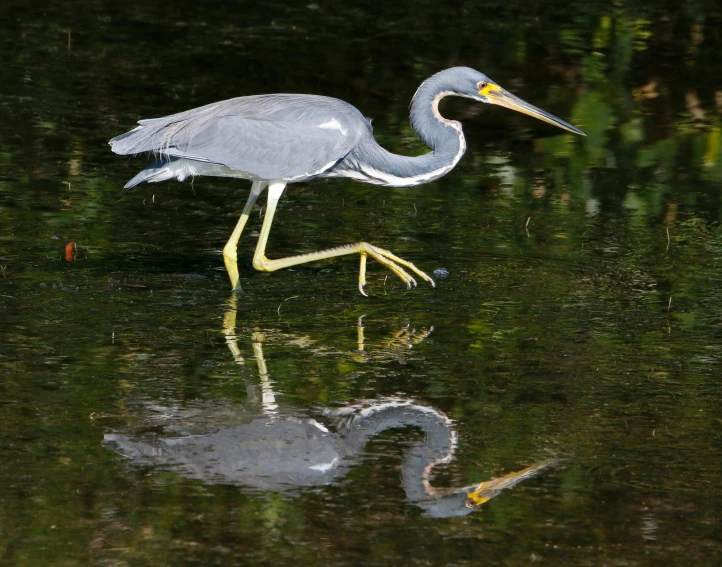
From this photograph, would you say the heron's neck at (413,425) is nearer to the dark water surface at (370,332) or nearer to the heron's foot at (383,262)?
the dark water surface at (370,332)

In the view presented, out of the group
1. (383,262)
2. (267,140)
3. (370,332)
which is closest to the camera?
(370,332)

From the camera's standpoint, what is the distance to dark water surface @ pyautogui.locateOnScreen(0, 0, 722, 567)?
5391 mm

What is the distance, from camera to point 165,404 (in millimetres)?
6574

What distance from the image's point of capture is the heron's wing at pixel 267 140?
28.6 feet

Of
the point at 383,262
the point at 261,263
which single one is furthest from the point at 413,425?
the point at 261,263

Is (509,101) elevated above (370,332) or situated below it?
above

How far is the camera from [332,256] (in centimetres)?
868

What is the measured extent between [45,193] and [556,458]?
5964mm

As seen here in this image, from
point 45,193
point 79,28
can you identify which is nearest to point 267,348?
point 45,193

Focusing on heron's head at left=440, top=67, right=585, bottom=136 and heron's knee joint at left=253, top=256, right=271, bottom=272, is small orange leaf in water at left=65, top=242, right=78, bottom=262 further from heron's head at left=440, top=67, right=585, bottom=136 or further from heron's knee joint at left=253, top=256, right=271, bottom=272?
heron's head at left=440, top=67, right=585, bottom=136

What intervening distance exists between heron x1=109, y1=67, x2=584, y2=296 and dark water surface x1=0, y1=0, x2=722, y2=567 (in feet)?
1.94

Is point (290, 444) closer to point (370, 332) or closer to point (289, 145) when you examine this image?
point (370, 332)

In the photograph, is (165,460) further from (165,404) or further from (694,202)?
(694,202)

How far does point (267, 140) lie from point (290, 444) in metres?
3.19
